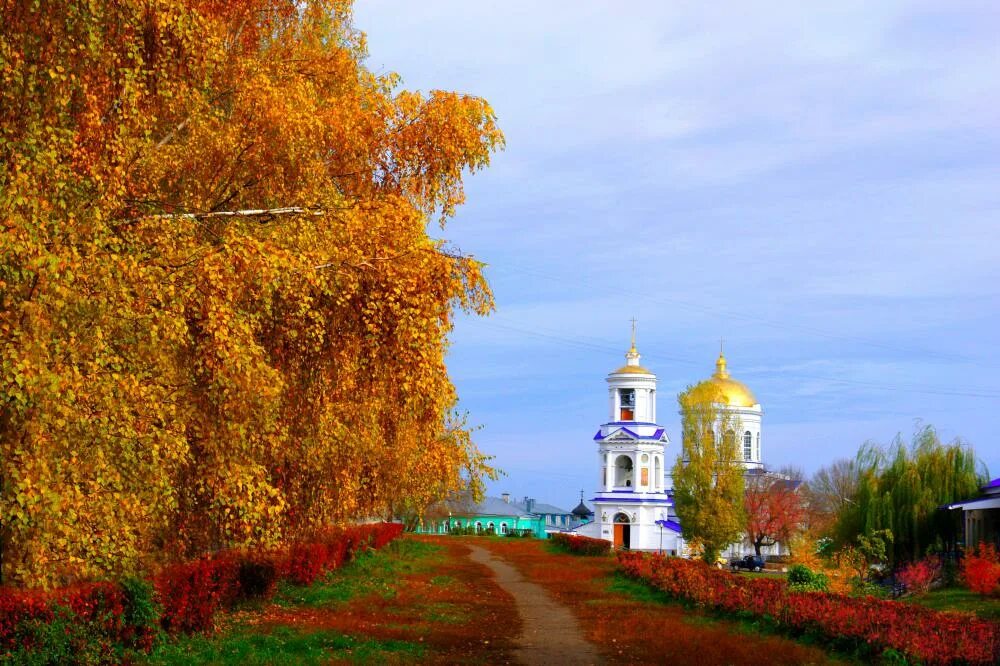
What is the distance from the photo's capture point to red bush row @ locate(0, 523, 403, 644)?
12.3m

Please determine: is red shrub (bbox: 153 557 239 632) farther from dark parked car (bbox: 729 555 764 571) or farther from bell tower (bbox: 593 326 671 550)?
bell tower (bbox: 593 326 671 550)

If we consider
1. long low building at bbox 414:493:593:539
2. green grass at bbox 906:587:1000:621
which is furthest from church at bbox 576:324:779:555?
green grass at bbox 906:587:1000:621

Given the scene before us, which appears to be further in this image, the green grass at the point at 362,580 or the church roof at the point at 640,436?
the church roof at the point at 640,436

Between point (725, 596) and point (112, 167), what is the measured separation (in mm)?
14841

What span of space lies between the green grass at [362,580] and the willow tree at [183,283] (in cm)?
798

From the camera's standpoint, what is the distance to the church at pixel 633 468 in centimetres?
8275

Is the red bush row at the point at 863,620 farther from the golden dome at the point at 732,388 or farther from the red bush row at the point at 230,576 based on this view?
the golden dome at the point at 732,388

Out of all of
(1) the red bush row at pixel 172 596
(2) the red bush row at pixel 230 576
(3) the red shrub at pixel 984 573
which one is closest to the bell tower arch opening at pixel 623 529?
(3) the red shrub at pixel 984 573

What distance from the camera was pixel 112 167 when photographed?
10961mm

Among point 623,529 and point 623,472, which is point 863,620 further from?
point 623,472

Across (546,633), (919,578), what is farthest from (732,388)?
(546,633)

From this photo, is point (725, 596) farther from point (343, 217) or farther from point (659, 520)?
point (659, 520)

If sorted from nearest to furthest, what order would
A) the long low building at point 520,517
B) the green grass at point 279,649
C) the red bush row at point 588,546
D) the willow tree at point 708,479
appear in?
the green grass at point 279,649 < the red bush row at point 588,546 < the willow tree at point 708,479 < the long low building at point 520,517

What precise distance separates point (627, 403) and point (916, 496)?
1643 inches
